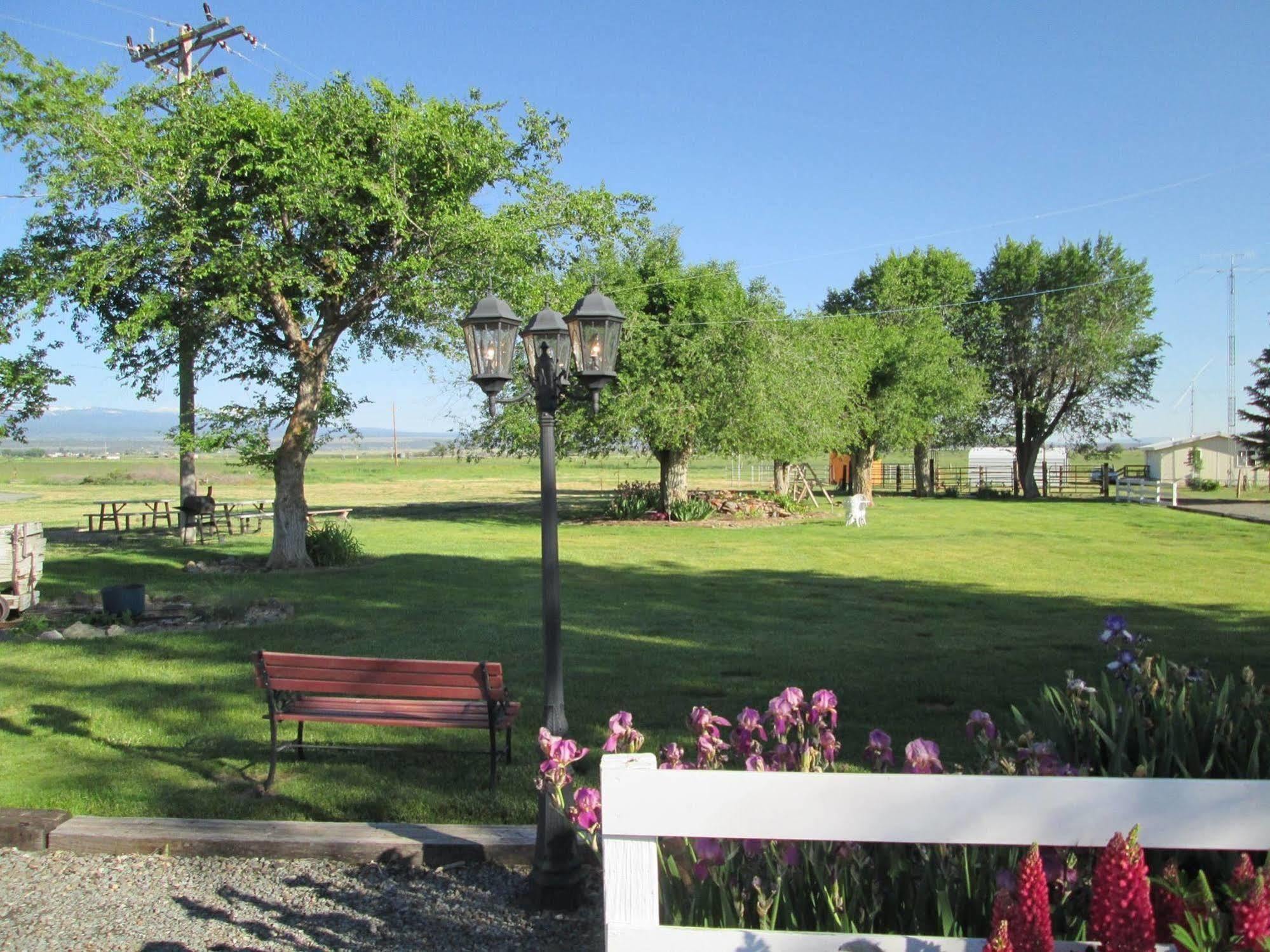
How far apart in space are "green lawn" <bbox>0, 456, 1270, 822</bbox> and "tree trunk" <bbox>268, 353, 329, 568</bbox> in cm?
91

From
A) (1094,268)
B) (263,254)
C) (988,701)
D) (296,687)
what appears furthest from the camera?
(1094,268)

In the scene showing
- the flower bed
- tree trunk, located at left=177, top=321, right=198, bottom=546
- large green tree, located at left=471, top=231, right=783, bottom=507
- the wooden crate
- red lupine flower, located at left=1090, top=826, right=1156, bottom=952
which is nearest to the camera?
red lupine flower, located at left=1090, top=826, right=1156, bottom=952

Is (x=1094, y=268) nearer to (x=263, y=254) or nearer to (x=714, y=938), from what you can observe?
(x=263, y=254)

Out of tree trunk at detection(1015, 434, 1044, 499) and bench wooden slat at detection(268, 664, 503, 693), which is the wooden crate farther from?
tree trunk at detection(1015, 434, 1044, 499)

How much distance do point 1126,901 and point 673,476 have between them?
2849 cm

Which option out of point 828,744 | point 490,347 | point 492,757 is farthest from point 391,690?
point 828,744

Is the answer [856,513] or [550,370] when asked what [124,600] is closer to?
[550,370]

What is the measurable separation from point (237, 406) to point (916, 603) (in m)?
11.1

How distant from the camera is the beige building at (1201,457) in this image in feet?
169

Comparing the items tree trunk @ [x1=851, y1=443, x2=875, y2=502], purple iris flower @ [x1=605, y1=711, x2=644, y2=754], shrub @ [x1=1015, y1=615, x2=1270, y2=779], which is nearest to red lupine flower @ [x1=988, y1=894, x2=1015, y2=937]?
purple iris flower @ [x1=605, y1=711, x2=644, y2=754]

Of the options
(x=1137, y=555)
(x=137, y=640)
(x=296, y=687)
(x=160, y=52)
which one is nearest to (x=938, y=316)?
(x=1137, y=555)

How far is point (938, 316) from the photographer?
157 feet

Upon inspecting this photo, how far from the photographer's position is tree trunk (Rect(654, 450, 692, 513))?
99.1ft

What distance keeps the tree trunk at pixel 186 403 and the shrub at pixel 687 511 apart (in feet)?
42.9
